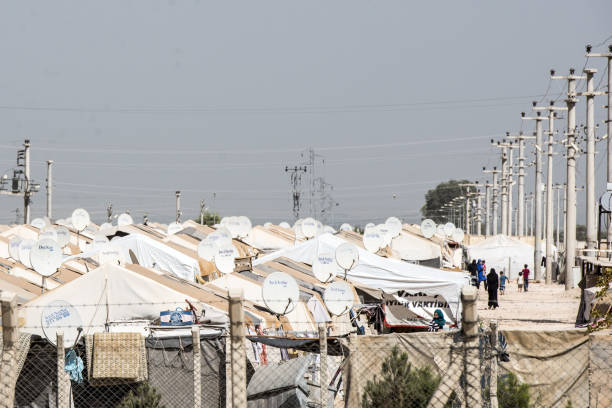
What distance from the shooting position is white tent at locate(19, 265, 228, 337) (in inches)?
650

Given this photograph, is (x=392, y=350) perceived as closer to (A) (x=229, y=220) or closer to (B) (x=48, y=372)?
(B) (x=48, y=372)

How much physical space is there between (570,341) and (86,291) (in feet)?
31.0

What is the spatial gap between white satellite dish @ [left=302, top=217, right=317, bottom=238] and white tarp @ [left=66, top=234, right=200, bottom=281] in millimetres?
12027

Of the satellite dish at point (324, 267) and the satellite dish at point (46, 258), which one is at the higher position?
the satellite dish at point (46, 258)

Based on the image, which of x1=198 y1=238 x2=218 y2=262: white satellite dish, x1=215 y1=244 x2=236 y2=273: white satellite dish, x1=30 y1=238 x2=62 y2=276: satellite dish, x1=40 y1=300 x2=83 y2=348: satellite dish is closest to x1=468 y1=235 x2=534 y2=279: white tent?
x1=198 y1=238 x2=218 y2=262: white satellite dish

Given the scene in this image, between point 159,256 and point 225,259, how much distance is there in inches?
352

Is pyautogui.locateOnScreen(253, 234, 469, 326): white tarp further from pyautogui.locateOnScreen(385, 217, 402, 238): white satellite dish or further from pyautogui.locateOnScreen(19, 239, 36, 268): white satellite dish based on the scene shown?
pyautogui.locateOnScreen(385, 217, 402, 238): white satellite dish

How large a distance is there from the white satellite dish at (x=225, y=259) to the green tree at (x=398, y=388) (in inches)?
585

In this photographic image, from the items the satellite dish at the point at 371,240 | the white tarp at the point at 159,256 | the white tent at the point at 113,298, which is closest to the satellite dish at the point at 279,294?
Result: the white tent at the point at 113,298

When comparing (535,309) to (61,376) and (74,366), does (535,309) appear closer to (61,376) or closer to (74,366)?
(74,366)

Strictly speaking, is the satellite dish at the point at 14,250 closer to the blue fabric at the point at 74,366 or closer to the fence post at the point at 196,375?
the blue fabric at the point at 74,366

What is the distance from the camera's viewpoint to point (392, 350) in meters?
10.1

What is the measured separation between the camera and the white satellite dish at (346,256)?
25672mm

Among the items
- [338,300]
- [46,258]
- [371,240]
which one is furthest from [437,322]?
[371,240]
